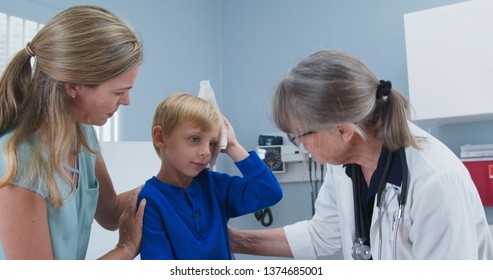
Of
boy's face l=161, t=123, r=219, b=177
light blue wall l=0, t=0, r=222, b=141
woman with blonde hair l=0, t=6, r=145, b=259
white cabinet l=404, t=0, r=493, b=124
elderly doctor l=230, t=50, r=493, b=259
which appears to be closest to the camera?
woman with blonde hair l=0, t=6, r=145, b=259

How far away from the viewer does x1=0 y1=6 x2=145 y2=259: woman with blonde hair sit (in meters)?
0.85

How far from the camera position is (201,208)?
4.05 ft

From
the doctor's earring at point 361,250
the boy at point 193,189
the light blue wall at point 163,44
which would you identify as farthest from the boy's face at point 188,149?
the light blue wall at point 163,44

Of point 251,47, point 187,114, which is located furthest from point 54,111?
point 251,47

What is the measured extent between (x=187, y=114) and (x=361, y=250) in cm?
59

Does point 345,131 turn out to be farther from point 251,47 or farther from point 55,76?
point 251,47

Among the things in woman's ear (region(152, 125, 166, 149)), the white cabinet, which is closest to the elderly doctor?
woman's ear (region(152, 125, 166, 149))

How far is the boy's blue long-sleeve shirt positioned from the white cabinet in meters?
0.94

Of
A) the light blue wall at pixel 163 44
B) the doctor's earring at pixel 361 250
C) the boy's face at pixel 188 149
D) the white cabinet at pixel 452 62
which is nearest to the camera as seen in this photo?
the doctor's earring at pixel 361 250

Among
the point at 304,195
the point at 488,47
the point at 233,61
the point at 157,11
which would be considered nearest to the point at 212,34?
the point at 233,61

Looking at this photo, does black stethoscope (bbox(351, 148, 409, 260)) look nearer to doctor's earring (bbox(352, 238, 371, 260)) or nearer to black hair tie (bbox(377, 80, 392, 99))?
doctor's earring (bbox(352, 238, 371, 260))

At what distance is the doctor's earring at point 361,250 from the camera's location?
1104 mm

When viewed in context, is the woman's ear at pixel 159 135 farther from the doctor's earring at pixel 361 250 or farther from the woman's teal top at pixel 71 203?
the doctor's earring at pixel 361 250

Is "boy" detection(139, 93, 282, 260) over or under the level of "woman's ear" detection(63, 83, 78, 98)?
under
